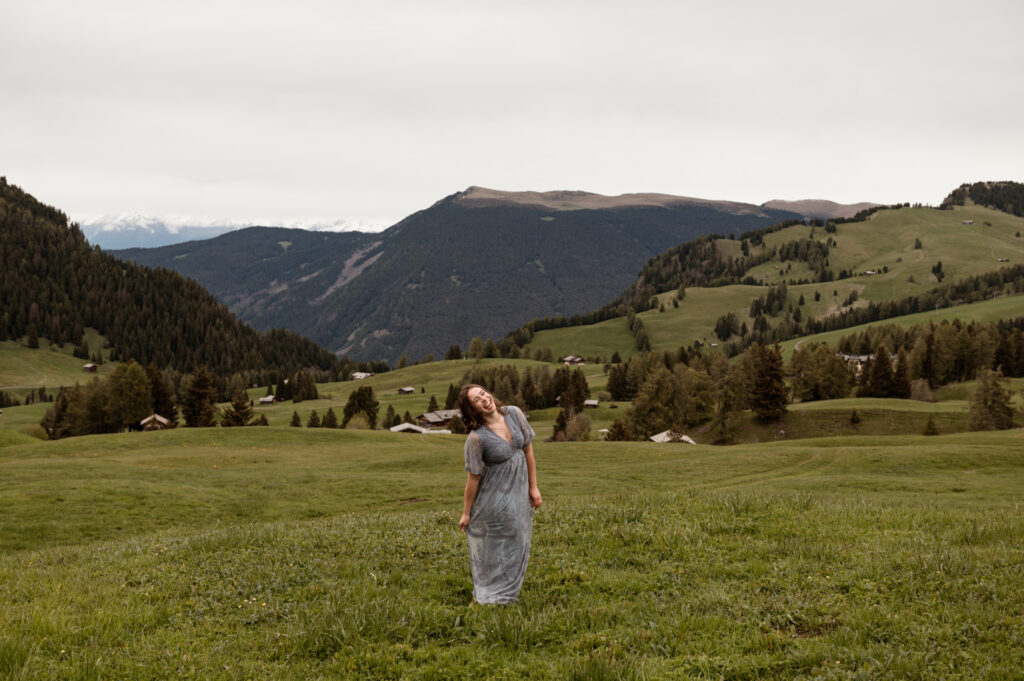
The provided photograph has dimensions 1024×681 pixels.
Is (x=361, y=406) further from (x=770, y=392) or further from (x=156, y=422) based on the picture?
(x=770, y=392)

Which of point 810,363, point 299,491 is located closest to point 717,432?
point 810,363

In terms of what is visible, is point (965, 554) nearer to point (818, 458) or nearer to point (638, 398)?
point (818, 458)

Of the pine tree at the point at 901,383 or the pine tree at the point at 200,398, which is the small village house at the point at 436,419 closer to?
the pine tree at the point at 200,398

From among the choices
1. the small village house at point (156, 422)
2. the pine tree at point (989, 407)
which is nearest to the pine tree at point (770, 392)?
the pine tree at point (989, 407)

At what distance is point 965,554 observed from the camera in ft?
39.2

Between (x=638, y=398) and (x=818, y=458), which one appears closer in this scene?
(x=818, y=458)

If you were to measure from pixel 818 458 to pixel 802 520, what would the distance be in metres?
37.4

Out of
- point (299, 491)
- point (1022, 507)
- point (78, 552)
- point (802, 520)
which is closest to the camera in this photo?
point (802, 520)

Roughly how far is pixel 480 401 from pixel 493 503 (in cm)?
186

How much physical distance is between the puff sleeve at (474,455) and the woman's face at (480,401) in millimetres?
478

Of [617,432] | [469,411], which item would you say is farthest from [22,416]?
[469,411]

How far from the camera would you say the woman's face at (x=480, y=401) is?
1142 centimetres

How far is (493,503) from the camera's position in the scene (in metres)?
11.3

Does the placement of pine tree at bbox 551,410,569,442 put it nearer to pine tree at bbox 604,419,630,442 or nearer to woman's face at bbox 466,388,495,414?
pine tree at bbox 604,419,630,442
